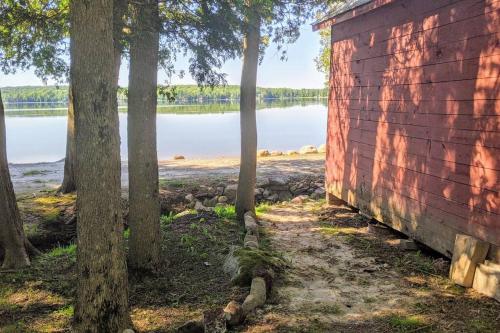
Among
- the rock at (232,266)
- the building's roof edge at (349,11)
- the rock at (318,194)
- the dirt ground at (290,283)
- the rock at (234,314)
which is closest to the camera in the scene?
the rock at (234,314)

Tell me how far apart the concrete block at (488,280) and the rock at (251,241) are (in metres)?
3.16

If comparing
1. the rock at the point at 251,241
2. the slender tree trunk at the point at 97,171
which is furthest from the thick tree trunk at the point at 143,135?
the slender tree trunk at the point at 97,171

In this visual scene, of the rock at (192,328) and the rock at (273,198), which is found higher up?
the rock at (192,328)

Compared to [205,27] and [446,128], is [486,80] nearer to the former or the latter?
[446,128]

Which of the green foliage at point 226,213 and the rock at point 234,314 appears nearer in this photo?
the rock at point 234,314

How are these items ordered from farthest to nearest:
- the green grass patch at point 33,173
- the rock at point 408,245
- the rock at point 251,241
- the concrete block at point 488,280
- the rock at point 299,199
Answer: the green grass patch at point 33,173
the rock at point 299,199
the rock at point 408,245
the rock at point 251,241
the concrete block at point 488,280

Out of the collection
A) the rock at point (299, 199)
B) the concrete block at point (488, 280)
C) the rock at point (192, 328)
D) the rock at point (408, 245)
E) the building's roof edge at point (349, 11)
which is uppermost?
the building's roof edge at point (349, 11)

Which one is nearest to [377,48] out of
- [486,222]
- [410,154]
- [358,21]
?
[358,21]

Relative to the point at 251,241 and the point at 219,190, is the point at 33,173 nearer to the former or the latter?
the point at 219,190

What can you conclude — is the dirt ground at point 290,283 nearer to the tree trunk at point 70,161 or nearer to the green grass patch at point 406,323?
the green grass patch at point 406,323

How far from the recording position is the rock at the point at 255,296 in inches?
197

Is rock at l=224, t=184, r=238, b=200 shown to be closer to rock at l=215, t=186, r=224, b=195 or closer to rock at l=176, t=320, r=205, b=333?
rock at l=215, t=186, r=224, b=195

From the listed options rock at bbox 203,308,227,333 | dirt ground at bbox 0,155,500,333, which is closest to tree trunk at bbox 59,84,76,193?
dirt ground at bbox 0,155,500,333

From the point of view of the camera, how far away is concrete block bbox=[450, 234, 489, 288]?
5.70m
